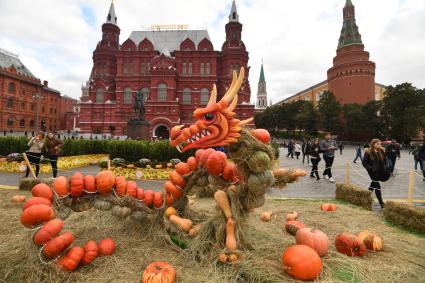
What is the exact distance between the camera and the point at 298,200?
273 inches

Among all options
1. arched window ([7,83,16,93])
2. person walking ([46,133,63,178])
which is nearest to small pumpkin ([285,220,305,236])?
person walking ([46,133,63,178])

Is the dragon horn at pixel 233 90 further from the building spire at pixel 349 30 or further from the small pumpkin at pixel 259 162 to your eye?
the building spire at pixel 349 30

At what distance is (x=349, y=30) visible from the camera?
186ft

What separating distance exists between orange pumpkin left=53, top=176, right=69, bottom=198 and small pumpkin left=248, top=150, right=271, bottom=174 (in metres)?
2.21

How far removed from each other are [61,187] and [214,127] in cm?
196

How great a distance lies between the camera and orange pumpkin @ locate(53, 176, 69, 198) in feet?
10.0

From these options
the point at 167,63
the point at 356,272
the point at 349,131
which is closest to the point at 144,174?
the point at 356,272

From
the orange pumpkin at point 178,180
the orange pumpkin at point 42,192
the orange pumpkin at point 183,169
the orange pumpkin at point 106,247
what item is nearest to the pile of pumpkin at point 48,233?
the orange pumpkin at point 42,192

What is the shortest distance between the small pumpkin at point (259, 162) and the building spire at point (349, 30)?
62.0 metres

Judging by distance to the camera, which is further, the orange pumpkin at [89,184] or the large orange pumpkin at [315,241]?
the orange pumpkin at [89,184]

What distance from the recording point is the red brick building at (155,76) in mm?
41938

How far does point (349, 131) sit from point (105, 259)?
4859cm

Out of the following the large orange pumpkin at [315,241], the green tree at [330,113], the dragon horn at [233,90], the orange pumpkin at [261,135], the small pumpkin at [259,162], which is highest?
the green tree at [330,113]

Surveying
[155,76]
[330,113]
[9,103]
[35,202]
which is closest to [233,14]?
[155,76]
